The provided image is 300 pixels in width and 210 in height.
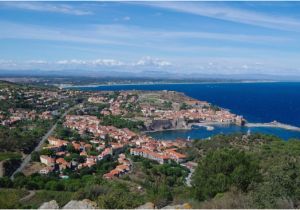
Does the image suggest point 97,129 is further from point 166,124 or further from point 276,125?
point 276,125

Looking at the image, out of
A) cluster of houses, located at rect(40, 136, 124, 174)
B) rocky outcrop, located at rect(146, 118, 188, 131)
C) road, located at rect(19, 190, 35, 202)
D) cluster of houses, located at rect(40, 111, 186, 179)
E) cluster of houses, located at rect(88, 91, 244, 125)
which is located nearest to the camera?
road, located at rect(19, 190, 35, 202)

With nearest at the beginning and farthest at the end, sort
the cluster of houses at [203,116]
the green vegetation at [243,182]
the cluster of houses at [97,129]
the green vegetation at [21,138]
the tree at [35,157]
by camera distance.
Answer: the green vegetation at [243,182], the tree at [35,157], the green vegetation at [21,138], the cluster of houses at [97,129], the cluster of houses at [203,116]

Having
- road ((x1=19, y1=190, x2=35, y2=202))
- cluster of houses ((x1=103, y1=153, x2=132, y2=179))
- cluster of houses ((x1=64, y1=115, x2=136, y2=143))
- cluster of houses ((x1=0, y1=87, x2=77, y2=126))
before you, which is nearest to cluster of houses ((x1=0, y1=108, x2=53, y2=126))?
cluster of houses ((x1=0, y1=87, x2=77, y2=126))

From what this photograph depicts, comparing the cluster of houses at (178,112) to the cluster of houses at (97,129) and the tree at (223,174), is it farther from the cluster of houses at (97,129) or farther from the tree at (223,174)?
the tree at (223,174)

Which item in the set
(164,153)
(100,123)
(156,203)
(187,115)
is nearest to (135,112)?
(187,115)

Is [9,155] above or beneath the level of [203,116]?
above

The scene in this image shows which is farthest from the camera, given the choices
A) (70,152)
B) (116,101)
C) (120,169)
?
(116,101)

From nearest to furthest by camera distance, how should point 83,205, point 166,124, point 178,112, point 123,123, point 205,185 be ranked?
point 83,205 → point 205,185 → point 123,123 → point 166,124 → point 178,112

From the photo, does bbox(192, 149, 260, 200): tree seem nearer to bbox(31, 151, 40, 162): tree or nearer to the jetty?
bbox(31, 151, 40, 162): tree

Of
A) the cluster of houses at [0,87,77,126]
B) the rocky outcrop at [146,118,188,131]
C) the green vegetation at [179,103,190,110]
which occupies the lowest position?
the rocky outcrop at [146,118,188,131]

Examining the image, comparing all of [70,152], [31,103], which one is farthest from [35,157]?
[31,103]

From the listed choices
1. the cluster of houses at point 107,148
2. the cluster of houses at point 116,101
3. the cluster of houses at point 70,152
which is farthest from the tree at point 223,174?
the cluster of houses at point 116,101

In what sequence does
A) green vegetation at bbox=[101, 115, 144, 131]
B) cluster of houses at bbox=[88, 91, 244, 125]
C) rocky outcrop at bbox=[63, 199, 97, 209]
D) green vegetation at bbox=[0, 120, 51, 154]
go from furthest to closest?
cluster of houses at bbox=[88, 91, 244, 125] → green vegetation at bbox=[101, 115, 144, 131] → green vegetation at bbox=[0, 120, 51, 154] → rocky outcrop at bbox=[63, 199, 97, 209]
